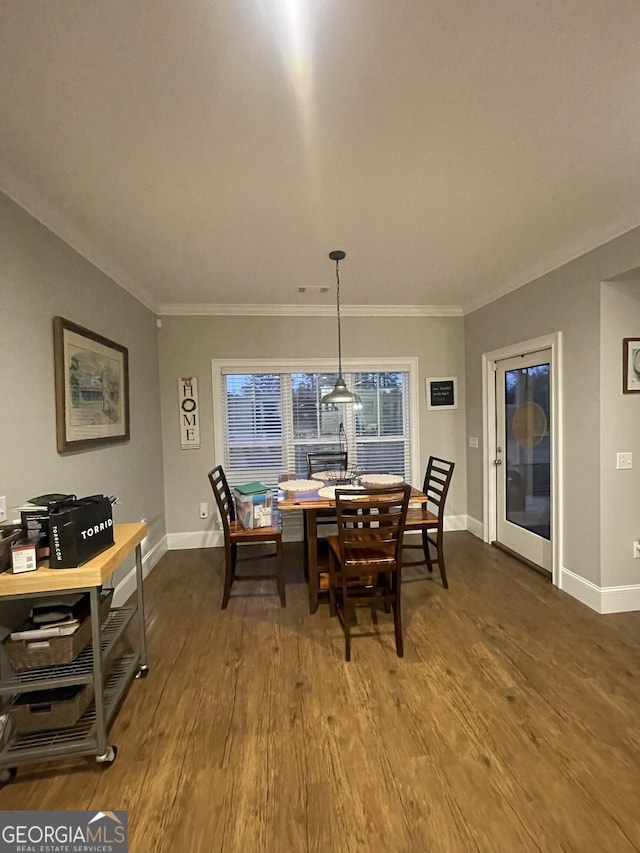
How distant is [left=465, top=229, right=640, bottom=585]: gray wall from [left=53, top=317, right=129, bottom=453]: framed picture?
3349 mm

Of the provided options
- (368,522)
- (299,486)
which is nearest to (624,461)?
(368,522)

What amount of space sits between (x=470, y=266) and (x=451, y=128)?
171 centimetres

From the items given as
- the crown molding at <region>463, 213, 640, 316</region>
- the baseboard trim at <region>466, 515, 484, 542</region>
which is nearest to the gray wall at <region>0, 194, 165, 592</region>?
the crown molding at <region>463, 213, 640, 316</region>

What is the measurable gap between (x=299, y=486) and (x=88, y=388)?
1608 mm

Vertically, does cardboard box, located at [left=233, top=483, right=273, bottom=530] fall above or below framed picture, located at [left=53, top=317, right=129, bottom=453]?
below

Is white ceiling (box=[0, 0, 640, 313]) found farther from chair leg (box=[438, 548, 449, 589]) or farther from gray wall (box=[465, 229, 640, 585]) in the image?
chair leg (box=[438, 548, 449, 589])

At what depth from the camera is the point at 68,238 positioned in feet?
7.55

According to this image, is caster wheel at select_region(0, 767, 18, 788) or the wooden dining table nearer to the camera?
caster wheel at select_region(0, 767, 18, 788)

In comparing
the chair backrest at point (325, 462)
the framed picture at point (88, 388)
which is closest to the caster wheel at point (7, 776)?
the framed picture at point (88, 388)

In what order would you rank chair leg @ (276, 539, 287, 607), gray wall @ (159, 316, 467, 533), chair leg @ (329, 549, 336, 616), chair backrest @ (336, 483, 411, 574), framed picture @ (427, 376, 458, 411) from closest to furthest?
chair backrest @ (336, 483, 411, 574)
chair leg @ (329, 549, 336, 616)
chair leg @ (276, 539, 287, 607)
gray wall @ (159, 316, 467, 533)
framed picture @ (427, 376, 458, 411)

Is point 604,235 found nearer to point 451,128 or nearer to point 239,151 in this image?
point 451,128

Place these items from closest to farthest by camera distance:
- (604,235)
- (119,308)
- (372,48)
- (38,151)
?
(372,48) → (38,151) → (604,235) → (119,308)

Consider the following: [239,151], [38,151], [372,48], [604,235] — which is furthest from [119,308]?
[604,235]

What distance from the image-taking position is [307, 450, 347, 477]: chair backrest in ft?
13.0
